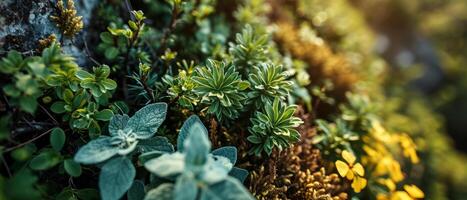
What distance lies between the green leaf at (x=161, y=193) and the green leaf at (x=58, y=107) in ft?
1.74

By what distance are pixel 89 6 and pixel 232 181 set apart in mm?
1249

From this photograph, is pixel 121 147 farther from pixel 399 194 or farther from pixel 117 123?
pixel 399 194

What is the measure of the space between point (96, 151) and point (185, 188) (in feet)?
1.27

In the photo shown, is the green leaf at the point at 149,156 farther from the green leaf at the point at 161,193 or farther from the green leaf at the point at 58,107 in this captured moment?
the green leaf at the point at 58,107

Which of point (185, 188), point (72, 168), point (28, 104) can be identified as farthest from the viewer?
point (72, 168)

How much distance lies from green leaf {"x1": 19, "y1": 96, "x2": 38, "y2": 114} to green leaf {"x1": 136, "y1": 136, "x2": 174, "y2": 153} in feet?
1.26

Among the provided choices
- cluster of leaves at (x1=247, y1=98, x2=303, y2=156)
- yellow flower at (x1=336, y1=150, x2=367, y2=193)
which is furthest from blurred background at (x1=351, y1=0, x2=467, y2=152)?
cluster of leaves at (x1=247, y1=98, x2=303, y2=156)

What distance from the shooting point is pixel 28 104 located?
136 centimetres

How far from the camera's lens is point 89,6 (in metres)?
2.03

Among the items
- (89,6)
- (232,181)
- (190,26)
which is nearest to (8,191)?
(232,181)

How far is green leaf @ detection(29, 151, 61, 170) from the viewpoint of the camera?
1.44 m

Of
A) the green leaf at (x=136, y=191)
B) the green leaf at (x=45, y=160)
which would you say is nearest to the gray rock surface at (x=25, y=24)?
the green leaf at (x=45, y=160)

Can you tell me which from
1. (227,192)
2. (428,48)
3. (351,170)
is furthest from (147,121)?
(428,48)

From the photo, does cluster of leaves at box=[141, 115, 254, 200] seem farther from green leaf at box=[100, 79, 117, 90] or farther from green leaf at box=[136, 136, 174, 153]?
green leaf at box=[100, 79, 117, 90]
